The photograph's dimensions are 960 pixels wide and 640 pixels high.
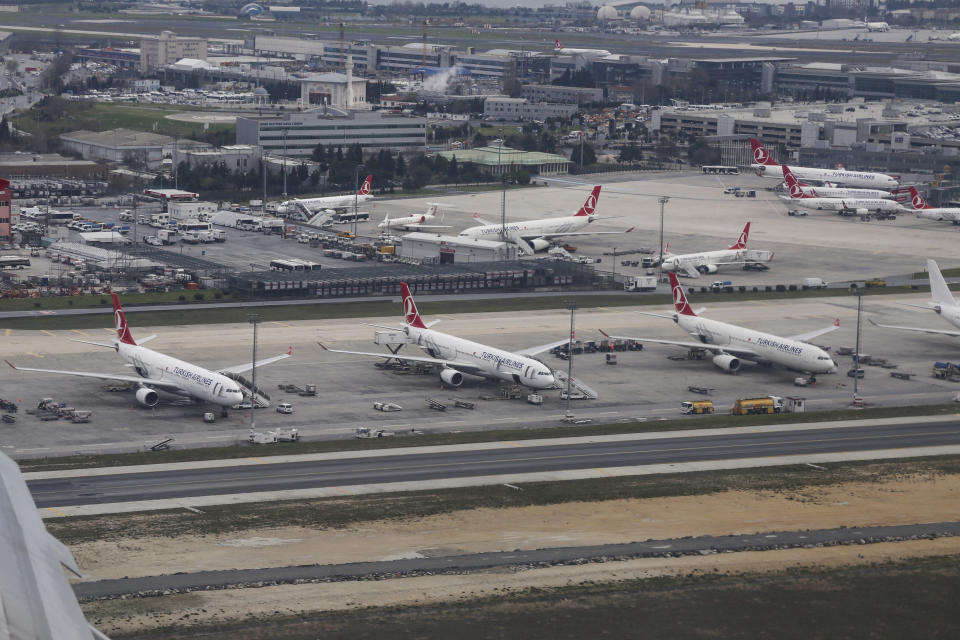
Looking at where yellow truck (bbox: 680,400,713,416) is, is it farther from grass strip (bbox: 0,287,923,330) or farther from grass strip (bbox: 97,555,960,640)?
grass strip (bbox: 97,555,960,640)

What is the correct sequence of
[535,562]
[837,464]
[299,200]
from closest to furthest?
[535,562]
[837,464]
[299,200]

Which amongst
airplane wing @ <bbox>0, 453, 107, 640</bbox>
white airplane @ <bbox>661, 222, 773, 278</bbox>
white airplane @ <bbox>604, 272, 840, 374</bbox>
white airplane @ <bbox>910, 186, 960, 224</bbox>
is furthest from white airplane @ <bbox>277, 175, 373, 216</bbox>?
airplane wing @ <bbox>0, 453, 107, 640</bbox>

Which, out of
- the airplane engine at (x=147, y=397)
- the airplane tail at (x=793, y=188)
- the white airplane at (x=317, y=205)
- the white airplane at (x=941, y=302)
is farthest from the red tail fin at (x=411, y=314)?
the airplane tail at (x=793, y=188)

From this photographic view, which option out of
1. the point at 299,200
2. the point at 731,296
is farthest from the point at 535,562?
the point at 299,200

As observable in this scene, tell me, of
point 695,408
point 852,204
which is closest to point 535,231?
point 852,204

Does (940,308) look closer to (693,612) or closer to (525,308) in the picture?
(525,308)
